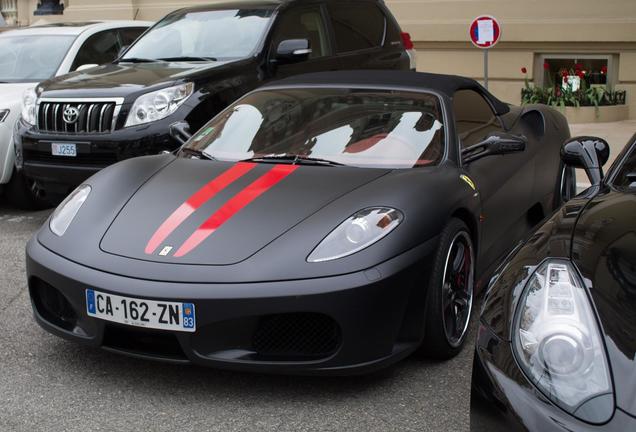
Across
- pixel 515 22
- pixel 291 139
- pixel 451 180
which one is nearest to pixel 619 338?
pixel 451 180

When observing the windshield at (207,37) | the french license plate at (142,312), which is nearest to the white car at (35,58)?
the windshield at (207,37)

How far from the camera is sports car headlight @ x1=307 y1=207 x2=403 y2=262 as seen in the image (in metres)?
3.58

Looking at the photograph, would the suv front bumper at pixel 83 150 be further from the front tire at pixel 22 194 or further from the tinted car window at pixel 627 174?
the tinted car window at pixel 627 174

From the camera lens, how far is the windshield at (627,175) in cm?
341

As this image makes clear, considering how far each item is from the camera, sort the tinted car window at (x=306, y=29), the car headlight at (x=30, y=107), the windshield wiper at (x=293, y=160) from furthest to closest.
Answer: the tinted car window at (x=306, y=29)
the car headlight at (x=30, y=107)
the windshield wiper at (x=293, y=160)

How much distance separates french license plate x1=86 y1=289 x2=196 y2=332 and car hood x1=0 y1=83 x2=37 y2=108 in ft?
14.6

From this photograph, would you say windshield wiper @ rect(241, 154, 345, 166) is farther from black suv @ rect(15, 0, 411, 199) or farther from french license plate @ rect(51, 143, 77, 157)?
french license plate @ rect(51, 143, 77, 157)

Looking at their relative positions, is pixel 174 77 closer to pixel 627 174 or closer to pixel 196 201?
pixel 196 201

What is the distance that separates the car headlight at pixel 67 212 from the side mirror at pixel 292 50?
10.3 feet

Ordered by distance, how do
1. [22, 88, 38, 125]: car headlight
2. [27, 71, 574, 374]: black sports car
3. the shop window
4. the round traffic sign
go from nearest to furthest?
[27, 71, 574, 374]: black sports car → [22, 88, 38, 125]: car headlight → the round traffic sign → the shop window

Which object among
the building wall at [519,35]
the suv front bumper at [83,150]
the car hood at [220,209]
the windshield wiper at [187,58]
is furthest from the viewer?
the building wall at [519,35]

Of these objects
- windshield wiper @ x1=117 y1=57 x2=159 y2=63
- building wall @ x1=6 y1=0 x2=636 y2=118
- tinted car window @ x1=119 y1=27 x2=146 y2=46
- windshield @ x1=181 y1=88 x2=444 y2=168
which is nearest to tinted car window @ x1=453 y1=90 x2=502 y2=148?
windshield @ x1=181 y1=88 x2=444 y2=168

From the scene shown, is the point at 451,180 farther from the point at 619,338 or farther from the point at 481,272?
the point at 619,338

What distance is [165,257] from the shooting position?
366 cm
